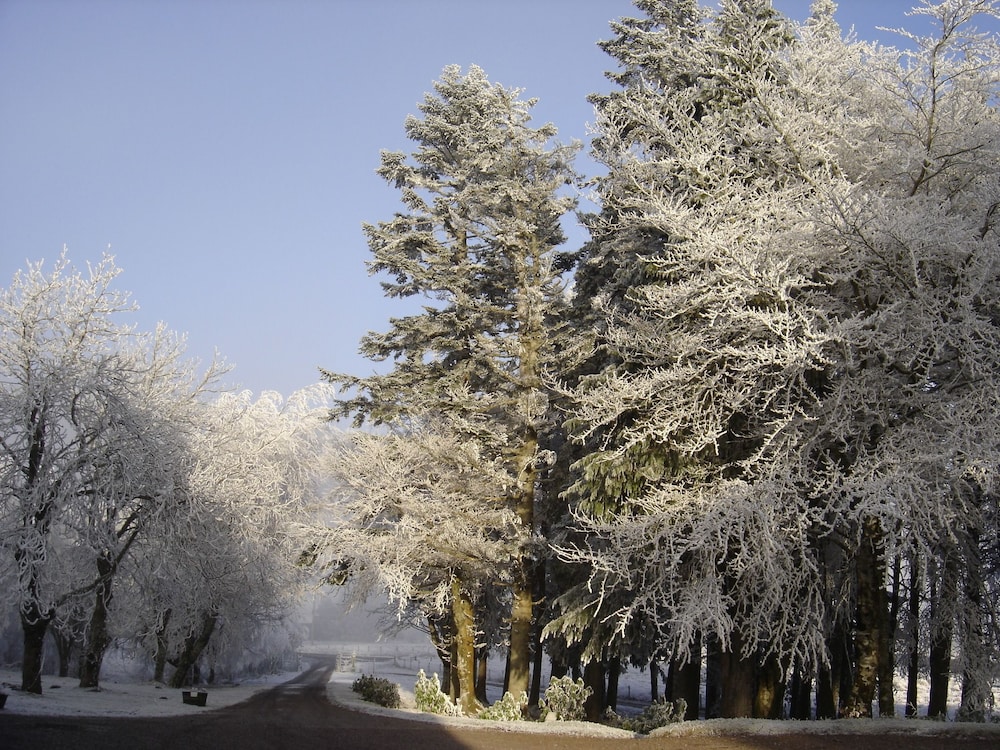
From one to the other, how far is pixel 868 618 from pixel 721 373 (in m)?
5.11

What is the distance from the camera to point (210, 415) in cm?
2828

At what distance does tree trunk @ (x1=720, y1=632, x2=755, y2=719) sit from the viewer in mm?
16250

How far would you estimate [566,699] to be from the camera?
17812mm

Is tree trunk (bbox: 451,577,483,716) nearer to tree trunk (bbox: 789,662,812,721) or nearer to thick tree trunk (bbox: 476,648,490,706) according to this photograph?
thick tree trunk (bbox: 476,648,490,706)

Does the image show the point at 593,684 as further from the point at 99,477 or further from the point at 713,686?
the point at 99,477

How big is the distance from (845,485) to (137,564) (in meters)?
16.8

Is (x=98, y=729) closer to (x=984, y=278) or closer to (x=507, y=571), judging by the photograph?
(x=507, y=571)

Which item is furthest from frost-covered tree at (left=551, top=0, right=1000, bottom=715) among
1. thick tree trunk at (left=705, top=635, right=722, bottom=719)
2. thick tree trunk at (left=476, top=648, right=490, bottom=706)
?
thick tree trunk at (left=476, top=648, right=490, bottom=706)

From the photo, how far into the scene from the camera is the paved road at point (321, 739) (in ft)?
35.9

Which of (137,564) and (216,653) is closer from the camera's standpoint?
(137,564)

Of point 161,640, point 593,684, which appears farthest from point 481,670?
point 161,640

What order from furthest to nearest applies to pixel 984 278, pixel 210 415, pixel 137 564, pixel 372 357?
pixel 210 415
pixel 372 357
pixel 137 564
pixel 984 278

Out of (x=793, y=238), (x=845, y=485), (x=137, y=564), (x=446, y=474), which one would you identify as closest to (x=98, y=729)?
(x=137, y=564)

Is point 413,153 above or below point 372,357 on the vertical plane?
above
